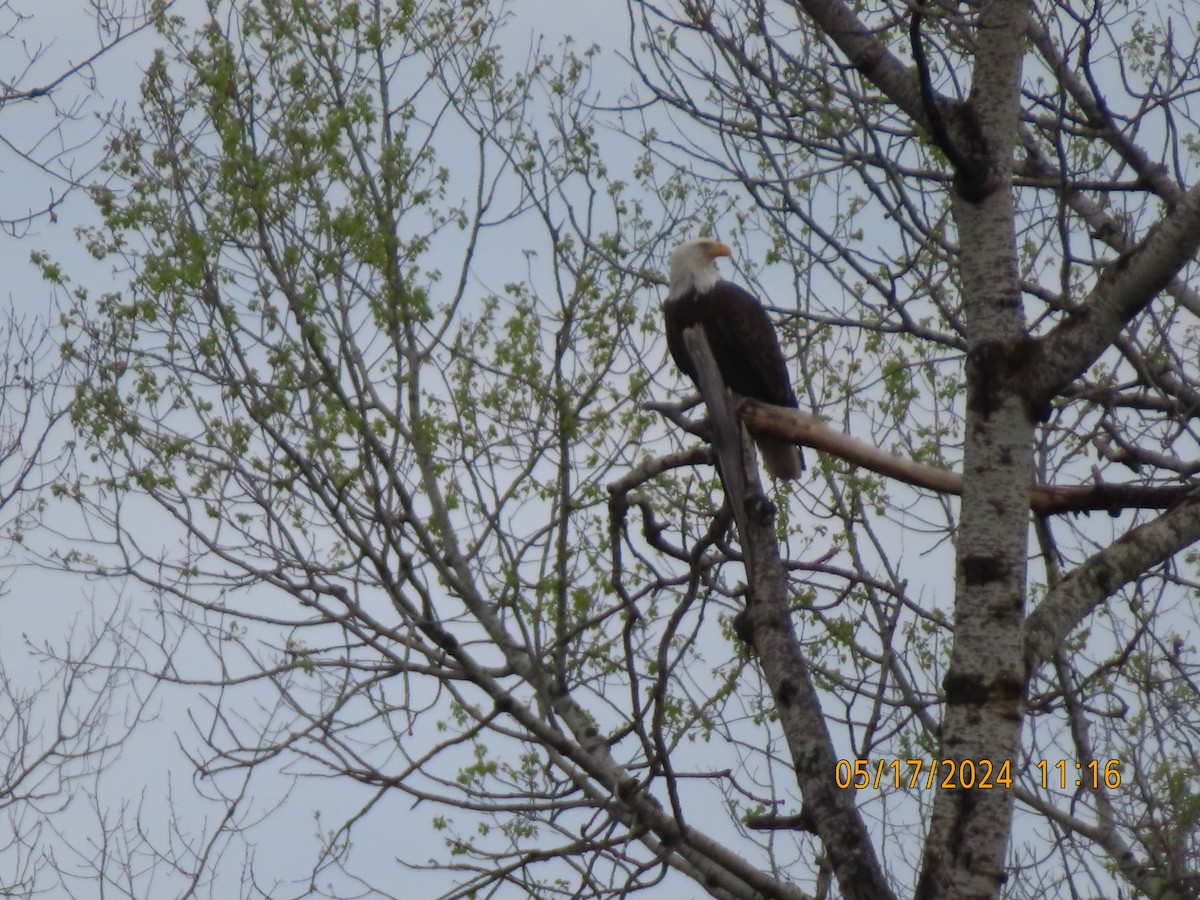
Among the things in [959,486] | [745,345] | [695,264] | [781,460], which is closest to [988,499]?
[959,486]

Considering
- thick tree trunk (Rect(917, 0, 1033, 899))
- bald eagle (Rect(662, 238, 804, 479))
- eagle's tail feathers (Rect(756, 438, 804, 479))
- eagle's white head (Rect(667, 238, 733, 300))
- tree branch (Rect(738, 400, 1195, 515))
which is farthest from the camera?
eagle's white head (Rect(667, 238, 733, 300))

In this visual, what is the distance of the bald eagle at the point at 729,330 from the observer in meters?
5.73

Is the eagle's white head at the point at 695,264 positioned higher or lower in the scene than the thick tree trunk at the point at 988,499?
higher

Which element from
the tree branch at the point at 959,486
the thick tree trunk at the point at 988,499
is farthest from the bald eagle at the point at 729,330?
the thick tree trunk at the point at 988,499

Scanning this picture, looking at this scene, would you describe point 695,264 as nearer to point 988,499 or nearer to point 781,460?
point 781,460

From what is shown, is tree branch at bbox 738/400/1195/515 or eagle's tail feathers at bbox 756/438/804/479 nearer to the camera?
tree branch at bbox 738/400/1195/515

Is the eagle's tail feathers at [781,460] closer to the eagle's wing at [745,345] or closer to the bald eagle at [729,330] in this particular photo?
the bald eagle at [729,330]

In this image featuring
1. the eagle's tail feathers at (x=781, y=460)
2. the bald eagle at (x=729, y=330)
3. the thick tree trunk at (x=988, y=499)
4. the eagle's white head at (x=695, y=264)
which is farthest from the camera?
the eagle's white head at (x=695, y=264)

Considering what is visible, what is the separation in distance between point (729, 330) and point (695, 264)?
0.47 meters

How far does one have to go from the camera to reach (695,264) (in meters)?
6.12

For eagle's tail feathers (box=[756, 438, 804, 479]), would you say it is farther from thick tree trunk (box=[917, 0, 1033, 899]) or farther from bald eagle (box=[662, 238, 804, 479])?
thick tree trunk (box=[917, 0, 1033, 899])

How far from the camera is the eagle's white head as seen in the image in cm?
605

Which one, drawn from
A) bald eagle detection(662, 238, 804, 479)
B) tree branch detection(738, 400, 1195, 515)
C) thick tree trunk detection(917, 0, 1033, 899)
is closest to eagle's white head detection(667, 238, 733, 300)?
bald eagle detection(662, 238, 804, 479)

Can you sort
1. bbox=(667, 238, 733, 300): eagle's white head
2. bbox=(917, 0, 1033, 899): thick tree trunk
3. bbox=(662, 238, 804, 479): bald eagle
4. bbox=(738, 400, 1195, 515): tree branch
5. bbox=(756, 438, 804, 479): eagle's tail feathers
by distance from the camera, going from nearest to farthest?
bbox=(917, 0, 1033, 899): thick tree trunk, bbox=(738, 400, 1195, 515): tree branch, bbox=(756, 438, 804, 479): eagle's tail feathers, bbox=(662, 238, 804, 479): bald eagle, bbox=(667, 238, 733, 300): eagle's white head
